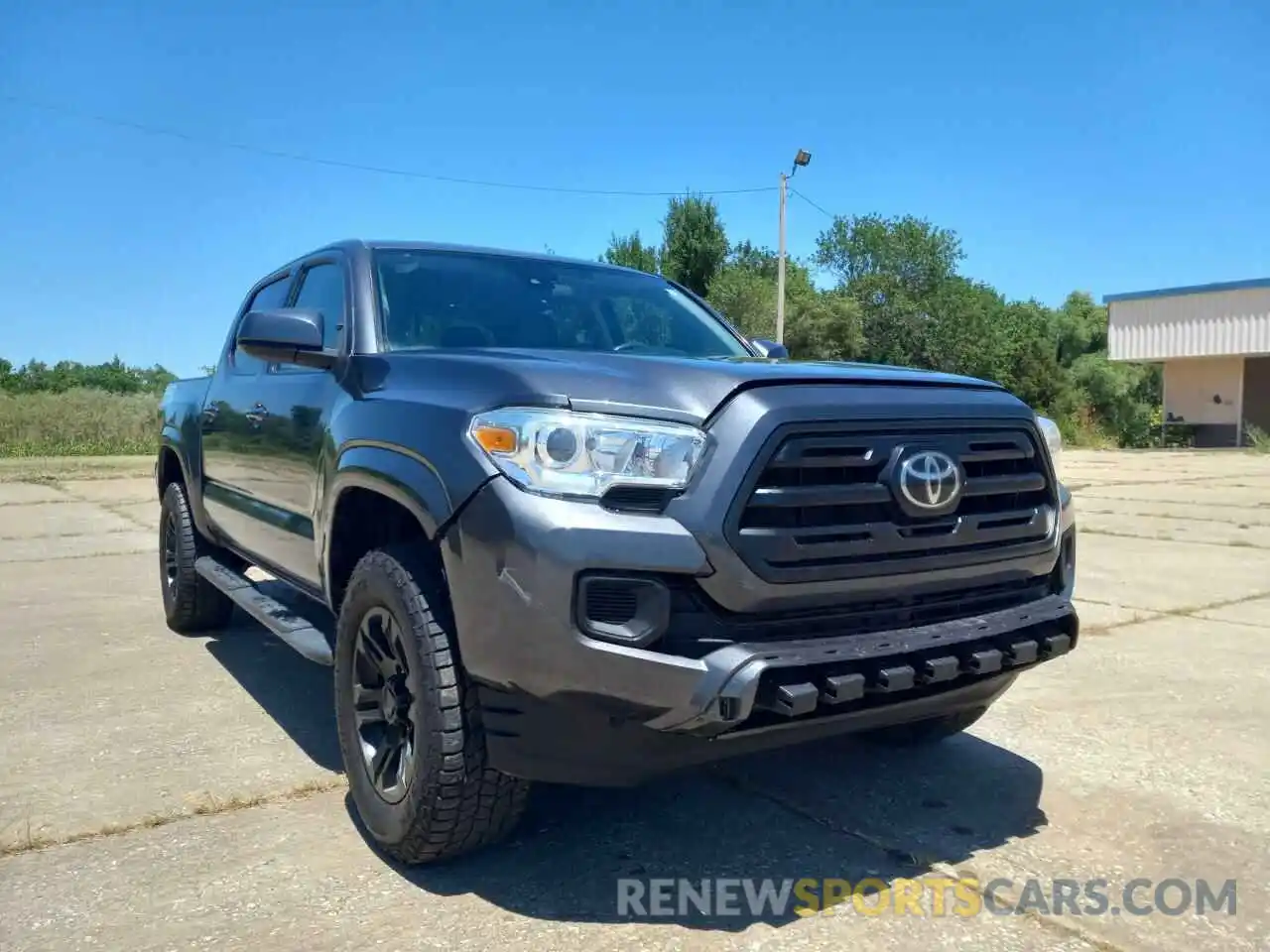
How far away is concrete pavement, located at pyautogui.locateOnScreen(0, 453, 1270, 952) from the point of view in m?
2.50

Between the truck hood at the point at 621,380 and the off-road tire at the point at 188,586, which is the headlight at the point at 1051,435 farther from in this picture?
the off-road tire at the point at 188,586

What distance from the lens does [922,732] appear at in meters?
3.73

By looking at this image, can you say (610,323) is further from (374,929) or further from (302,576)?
(374,929)

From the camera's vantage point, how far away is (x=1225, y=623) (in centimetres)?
583

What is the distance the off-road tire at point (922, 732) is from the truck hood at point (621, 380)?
1288mm

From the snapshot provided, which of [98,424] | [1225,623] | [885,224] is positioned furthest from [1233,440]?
[885,224]

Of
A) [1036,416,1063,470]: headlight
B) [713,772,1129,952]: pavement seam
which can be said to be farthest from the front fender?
[1036,416,1063,470]: headlight

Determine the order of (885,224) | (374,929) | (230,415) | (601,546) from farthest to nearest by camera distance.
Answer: (885,224) < (230,415) < (374,929) < (601,546)

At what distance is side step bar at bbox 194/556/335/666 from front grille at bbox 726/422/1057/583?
152cm

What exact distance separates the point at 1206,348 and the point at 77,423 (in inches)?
1144

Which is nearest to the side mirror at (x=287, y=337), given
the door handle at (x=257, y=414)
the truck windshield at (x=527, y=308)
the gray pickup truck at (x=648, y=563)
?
the gray pickup truck at (x=648, y=563)

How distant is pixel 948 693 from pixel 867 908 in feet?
1.87

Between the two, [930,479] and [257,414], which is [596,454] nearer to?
Result: [930,479]

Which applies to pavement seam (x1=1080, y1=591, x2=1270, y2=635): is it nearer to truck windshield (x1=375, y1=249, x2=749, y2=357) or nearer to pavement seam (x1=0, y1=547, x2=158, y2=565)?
truck windshield (x1=375, y1=249, x2=749, y2=357)
